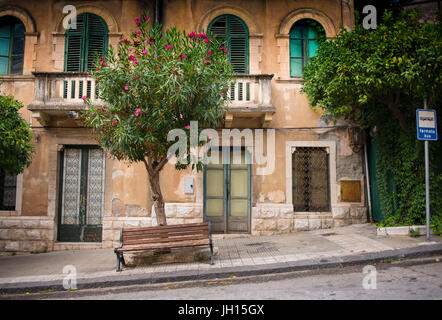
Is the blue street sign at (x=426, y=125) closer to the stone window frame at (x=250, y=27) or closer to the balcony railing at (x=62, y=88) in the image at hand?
the stone window frame at (x=250, y=27)

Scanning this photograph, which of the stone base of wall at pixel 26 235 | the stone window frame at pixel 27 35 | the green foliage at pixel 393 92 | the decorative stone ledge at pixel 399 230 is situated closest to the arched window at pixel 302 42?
the green foliage at pixel 393 92

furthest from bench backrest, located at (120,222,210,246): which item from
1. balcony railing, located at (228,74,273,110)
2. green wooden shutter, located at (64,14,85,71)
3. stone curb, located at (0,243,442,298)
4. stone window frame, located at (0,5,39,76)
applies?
stone window frame, located at (0,5,39,76)

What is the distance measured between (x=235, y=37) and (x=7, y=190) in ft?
27.1

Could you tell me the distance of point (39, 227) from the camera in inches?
373

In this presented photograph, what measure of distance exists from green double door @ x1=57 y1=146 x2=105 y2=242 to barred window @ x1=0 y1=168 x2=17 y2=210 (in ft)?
4.44

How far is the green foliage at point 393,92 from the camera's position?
22.0 feet

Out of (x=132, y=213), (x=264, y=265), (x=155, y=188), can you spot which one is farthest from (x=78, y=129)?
(x=264, y=265)

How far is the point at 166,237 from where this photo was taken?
6.69 meters

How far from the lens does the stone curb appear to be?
19.2 feet

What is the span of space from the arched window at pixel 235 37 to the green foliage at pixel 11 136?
19.4 ft

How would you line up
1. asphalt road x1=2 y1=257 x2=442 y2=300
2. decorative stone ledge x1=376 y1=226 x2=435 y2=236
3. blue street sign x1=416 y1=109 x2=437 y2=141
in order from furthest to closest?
1. decorative stone ledge x1=376 y1=226 x2=435 y2=236
2. blue street sign x1=416 y1=109 x2=437 y2=141
3. asphalt road x1=2 y1=257 x2=442 y2=300

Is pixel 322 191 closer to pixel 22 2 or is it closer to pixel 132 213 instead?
pixel 132 213

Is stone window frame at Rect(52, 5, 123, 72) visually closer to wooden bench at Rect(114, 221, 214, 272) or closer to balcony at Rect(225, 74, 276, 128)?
balcony at Rect(225, 74, 276, 128)
